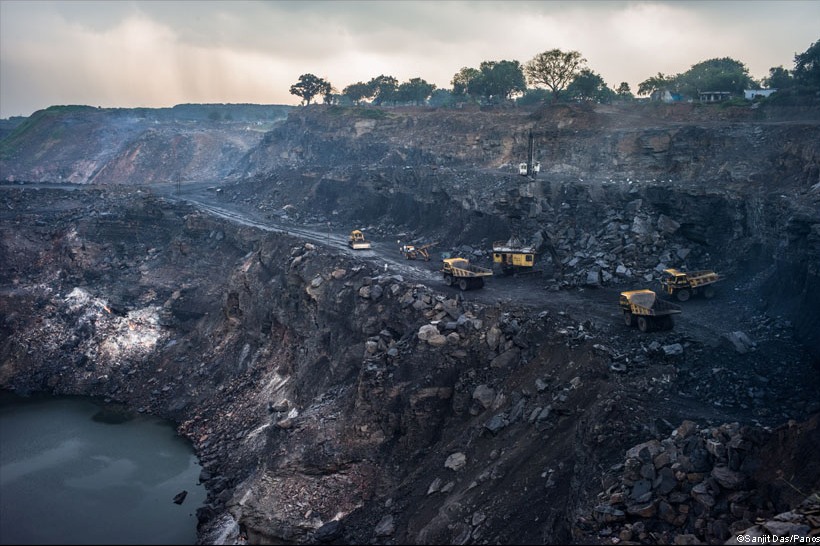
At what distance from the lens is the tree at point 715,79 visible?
53.7 meters

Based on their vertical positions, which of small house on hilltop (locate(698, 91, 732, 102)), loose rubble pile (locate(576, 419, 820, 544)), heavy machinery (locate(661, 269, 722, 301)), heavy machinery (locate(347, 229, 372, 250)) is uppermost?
small house on hilltop (locate(698, 91, 732, 102))

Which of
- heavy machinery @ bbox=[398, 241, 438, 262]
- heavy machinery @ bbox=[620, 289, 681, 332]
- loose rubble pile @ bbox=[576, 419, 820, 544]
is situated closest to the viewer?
loose rubble pile @ bbox=[576, 419, 820, 544]

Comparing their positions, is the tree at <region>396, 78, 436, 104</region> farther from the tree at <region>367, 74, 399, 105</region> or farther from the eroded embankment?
the eroded embankment

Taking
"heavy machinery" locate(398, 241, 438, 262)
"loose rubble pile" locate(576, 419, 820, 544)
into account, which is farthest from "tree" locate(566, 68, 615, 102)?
"loose rubble pile" locate(576, 419, 820, 544)

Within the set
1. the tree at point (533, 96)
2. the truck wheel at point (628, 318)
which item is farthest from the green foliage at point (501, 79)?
the truck wheel at point (628, 318)

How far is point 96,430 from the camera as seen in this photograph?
Answer: 101ft

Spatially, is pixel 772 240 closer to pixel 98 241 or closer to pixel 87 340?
pixel 87 340

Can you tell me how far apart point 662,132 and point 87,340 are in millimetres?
42150

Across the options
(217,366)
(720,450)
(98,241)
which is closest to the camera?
(720,450)

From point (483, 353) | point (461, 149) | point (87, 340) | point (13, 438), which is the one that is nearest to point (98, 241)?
point (87, 340)

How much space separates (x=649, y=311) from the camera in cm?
2162

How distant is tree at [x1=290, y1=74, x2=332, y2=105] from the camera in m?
83.2

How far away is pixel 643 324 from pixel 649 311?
2.14ft

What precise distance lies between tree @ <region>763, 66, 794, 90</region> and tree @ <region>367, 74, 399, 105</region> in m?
45.2
